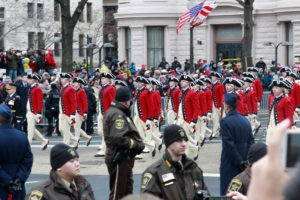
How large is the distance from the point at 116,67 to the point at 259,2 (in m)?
16.6


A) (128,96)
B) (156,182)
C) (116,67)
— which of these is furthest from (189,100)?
(116,67)

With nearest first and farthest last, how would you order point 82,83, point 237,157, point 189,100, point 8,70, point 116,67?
point 237,157 < point 189,100 < point 82,83 < point 8,70 < point 116,67

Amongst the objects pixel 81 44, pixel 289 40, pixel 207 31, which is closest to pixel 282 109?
pixel 289 40

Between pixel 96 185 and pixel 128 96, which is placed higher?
pixel 128 96

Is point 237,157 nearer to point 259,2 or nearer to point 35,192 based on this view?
point 35,192

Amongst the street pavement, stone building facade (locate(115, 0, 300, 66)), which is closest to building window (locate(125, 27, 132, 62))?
stone building facade (locate(115, 0, 300, 66))

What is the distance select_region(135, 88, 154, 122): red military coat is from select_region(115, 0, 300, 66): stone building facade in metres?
29.2

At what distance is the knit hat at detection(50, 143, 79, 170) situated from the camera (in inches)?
277

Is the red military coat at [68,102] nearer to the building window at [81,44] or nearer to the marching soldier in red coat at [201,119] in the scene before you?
the marching soldier in red coat at [201,119]

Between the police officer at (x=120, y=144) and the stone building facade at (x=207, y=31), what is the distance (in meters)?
39.0

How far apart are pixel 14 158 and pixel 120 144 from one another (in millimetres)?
1805

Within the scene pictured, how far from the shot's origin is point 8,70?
35.2 m

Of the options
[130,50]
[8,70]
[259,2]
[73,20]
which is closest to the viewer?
[73,20]

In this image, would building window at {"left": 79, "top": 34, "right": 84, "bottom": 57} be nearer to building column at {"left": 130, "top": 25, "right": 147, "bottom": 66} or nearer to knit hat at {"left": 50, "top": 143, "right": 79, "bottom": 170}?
building column at {"left": 130, "top": 25, "right": 147, "bottom": 66}
